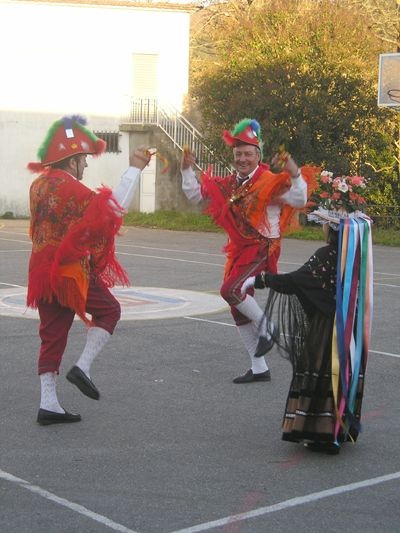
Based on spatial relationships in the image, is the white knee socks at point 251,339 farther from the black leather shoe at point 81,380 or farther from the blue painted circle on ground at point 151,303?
the blue painted circle on ground at point 151,303

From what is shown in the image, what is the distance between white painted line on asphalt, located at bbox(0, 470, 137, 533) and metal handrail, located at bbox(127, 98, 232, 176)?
23473 millimetres

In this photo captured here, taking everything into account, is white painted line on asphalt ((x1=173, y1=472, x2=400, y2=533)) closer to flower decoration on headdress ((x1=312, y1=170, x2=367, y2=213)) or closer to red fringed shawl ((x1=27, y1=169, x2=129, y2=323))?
flower decoration on headdress ((x1=312, y1=170, x2=367, y2=213))

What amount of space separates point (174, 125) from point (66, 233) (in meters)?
26.1

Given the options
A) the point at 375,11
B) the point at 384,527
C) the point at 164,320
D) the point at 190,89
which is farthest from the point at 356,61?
the point at 384,527

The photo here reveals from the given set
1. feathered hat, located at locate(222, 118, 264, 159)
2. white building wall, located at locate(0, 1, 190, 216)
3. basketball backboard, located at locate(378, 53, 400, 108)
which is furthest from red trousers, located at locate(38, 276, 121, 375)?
white building wall, located at locate(0, 1, 190, 216)

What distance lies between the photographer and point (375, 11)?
97.0 feet

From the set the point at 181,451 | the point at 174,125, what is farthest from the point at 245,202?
the point at 174,125

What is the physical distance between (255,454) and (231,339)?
390 cm

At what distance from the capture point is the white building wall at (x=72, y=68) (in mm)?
32562

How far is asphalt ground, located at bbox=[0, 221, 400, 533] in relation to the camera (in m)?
4.74

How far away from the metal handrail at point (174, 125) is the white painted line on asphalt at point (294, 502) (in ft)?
76.5

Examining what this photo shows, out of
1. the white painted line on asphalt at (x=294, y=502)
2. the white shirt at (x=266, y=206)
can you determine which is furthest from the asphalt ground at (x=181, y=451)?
the white shirt at (x=266, y=206)

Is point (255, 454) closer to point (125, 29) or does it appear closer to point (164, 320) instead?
point (164, 320)

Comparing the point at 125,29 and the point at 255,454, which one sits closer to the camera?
the point at 255,454
